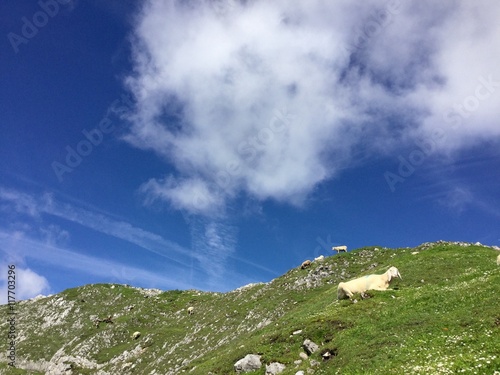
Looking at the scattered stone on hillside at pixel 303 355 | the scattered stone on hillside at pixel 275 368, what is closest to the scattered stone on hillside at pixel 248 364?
the scattered stone on hillside at pixel 275 368

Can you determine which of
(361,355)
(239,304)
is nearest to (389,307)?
(361,355)

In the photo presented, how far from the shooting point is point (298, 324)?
3594 cm

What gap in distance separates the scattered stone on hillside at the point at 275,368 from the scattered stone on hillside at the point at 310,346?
249cm

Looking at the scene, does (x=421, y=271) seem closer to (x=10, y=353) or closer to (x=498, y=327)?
(x=498, y=327)

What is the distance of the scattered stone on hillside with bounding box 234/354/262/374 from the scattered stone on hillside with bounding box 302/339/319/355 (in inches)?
185

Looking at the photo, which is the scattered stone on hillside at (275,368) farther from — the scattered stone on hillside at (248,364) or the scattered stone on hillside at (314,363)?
the scattered stone on hillside at (314,363)

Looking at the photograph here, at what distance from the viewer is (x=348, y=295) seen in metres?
38.3

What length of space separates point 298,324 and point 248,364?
643 cm

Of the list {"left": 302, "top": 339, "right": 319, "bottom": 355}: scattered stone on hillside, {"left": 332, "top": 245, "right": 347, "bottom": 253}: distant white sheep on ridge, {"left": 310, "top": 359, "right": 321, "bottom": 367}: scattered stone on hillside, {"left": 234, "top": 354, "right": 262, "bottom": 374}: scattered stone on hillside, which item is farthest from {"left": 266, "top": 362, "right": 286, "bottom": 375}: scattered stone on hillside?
{"left": 332, "top": 245, "right": 347, "bottom": 253}: distant white sheep on ridge

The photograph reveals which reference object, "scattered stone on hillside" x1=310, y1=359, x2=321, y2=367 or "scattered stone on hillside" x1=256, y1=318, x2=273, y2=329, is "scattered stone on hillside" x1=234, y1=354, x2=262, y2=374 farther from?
"scattered stone on hillside" x1=256, y1=318, x2=273, y2=329

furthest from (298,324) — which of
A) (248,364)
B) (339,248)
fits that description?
(339,248)

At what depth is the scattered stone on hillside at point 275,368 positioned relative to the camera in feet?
99.0

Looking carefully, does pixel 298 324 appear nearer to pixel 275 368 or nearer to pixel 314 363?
pixel 275 368

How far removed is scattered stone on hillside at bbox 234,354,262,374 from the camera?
3250 cm
